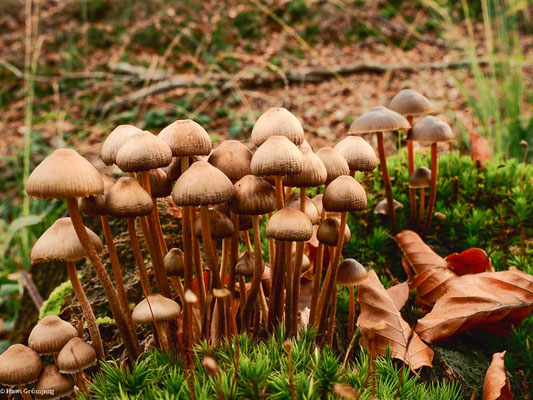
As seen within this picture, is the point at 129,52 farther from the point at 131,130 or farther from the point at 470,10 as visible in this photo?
the point at 131,130

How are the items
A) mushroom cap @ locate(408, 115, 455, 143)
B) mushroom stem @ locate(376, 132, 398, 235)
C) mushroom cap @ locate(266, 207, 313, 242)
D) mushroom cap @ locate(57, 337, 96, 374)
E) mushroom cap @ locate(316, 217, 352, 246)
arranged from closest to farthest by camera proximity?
mushroom cap @ locate(266, 207, 313, 242)
mushroom cap @ locate(57, 337, 96, 374)
mushroom cap @ locate(316, 217, 352, 246)
mushroom cap @ locate(408, 115, 455, 143)
mushroom stem @ locate(376, 132, 398, 235)

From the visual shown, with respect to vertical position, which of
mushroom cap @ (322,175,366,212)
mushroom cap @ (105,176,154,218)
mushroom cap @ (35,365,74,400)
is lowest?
mushroom cap @ (35,365,74,400)

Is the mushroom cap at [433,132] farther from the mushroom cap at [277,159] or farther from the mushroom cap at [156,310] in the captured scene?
the mushroom cap at [156,310]

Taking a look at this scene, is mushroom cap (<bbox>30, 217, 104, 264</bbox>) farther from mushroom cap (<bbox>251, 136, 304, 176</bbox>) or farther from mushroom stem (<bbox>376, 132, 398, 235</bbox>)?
mushroom stem (<bbox>376, 132, 398, 235</bbox>)

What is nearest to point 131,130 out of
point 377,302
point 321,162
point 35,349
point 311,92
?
point 321,162

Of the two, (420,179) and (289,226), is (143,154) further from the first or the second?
(420,179)

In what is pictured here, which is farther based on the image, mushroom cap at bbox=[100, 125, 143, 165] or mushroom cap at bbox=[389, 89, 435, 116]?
mushroom cap at bbox=[389, 89, 435, 116]

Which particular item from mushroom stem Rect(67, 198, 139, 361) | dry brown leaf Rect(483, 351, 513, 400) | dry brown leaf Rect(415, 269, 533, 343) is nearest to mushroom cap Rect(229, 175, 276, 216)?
mushroom stem Rect(67, 198, 139, 361)

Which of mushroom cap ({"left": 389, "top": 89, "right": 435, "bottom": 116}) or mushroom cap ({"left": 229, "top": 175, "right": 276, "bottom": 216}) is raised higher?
mushroom cap ({"left": 389, "top": 89, "right": 435, "bottom": 116})
